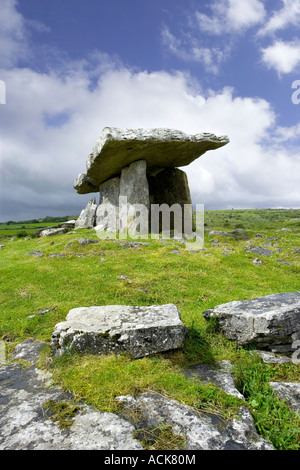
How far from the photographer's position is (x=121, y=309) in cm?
657

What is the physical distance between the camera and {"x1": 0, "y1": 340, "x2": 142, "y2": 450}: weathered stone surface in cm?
343

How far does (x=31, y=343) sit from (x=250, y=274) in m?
10.4

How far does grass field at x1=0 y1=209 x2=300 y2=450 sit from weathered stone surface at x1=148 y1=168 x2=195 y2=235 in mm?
5599

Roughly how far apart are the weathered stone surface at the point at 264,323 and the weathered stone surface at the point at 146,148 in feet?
53.3

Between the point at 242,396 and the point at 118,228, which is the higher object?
the point at 118,228

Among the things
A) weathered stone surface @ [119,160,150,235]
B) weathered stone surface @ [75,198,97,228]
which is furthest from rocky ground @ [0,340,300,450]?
weathered stone surface @ [75,198,97,228]

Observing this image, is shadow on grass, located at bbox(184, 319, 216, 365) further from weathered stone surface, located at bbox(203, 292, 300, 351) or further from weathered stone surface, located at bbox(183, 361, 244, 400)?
weathered stone surface, located at bbox(203, 292, 300, 351)

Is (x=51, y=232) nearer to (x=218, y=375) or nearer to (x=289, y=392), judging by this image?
(x=218, y=375)

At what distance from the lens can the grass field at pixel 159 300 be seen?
433 cm
